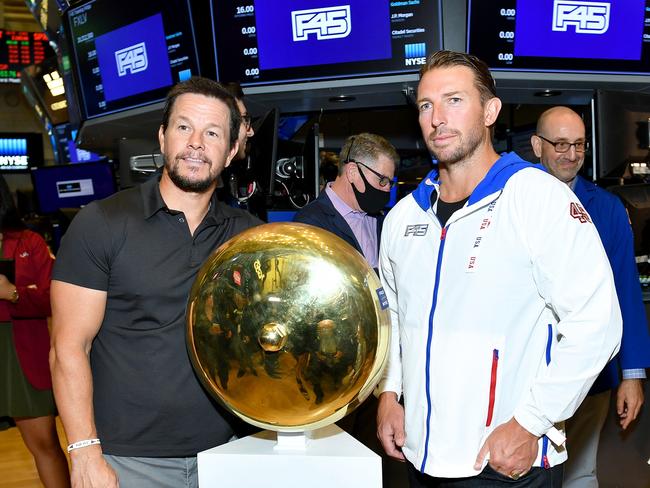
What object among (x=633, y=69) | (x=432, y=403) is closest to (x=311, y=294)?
(x=432, y=403)

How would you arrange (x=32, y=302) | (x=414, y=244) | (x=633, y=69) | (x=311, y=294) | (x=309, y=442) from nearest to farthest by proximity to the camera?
(x=311, y=294) < (x=309, y=442) < (x=414, y=244) < (x=32, y=302) < (x=633, y=69)

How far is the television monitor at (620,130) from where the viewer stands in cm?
352

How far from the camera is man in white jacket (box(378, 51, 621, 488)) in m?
1.58

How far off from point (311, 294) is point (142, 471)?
80cm

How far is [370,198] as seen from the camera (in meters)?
3.41

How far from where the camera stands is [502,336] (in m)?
1.65

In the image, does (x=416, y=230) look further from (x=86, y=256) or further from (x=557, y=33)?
(x=557, y=33)

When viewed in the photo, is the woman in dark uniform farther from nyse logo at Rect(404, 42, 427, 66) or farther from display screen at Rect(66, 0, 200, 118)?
nyse logo at Rect(404, 42, 427, 66)

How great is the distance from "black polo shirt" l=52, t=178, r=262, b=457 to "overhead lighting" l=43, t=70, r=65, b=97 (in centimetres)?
913

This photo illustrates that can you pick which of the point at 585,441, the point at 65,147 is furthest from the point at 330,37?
the point at 65,147

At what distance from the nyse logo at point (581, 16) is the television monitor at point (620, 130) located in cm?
40

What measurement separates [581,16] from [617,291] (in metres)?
1.63

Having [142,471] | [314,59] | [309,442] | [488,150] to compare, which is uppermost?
[314,59]

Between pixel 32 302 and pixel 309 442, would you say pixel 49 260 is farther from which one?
pixel 309 442
